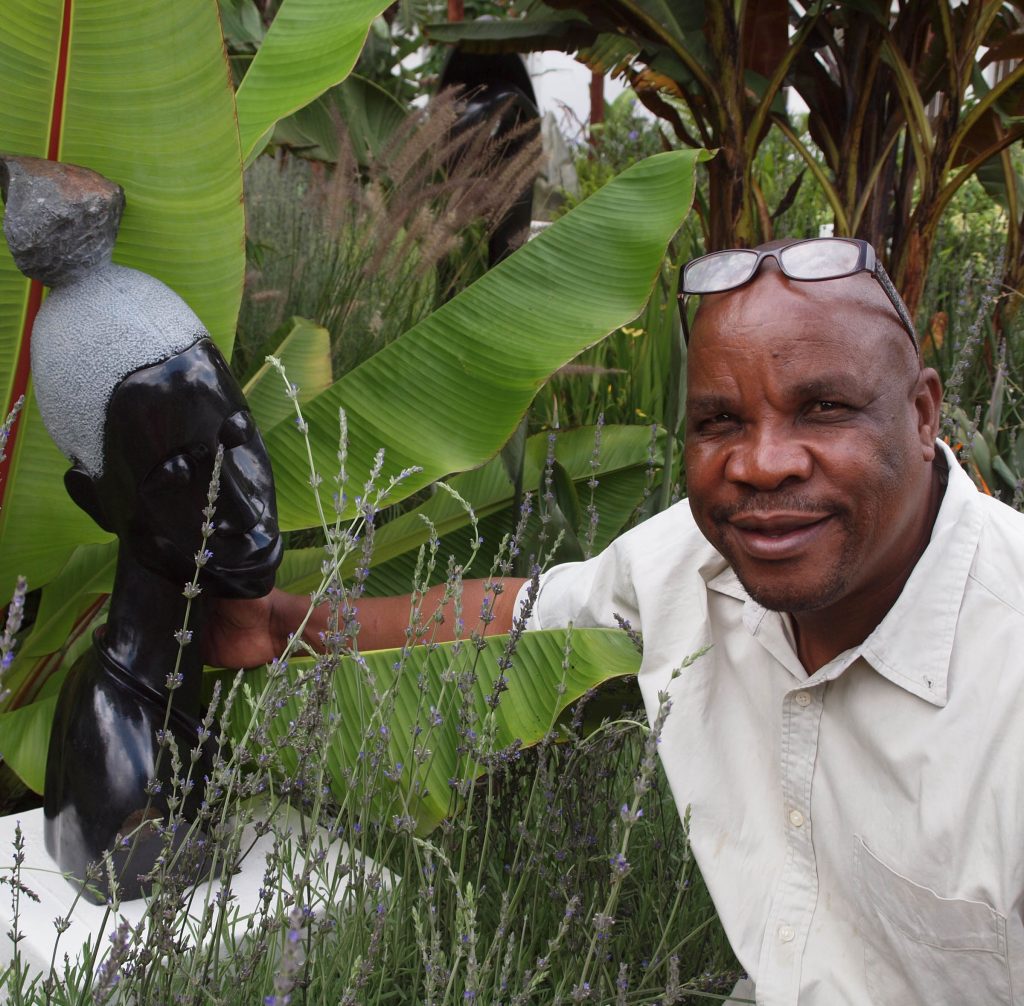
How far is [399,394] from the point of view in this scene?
2.39 m

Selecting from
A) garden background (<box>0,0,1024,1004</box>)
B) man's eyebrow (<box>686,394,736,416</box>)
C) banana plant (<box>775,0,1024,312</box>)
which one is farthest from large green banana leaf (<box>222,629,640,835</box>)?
banana plant (<box>775,0,1024,312</box>)

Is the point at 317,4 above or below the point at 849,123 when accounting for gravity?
above

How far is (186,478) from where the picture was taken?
1.71 m

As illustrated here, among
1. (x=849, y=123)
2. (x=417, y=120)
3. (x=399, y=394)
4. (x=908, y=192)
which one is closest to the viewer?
(x=399, y=394)

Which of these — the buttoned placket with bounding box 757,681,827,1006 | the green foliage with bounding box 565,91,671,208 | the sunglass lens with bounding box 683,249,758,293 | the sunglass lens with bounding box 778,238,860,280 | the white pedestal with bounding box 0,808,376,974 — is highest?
the sunglass lens with bounding box 778,238,860,280

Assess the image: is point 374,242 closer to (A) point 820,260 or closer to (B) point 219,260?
(B) point 219,260

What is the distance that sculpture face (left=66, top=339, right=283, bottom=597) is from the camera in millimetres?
1667

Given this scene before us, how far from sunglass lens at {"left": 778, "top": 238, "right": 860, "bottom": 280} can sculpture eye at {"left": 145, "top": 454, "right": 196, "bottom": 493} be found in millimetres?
906

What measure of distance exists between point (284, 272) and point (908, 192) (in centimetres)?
310

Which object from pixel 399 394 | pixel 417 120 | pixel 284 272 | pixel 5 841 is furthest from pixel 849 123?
pixel 5 841

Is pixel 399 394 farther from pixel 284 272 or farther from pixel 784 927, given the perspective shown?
pixel 284 272

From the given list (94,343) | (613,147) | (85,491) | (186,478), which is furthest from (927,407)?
(613,147)

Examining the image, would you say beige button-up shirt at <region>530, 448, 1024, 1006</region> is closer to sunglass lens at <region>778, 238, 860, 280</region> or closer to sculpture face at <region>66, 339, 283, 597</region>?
sunglass lens at <region>778, 238, 860, 280</region>

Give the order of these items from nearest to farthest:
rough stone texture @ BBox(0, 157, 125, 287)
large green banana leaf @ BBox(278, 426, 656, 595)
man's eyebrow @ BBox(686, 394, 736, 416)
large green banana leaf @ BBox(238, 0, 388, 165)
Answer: man's eyebrow @ BBox(686, 394, 736, 416) < rough stone texture @ BBox(0, 157, 125, 287) < large green banana leaf @ BBox(238, 0, 388, 165) < large green banana leaf @ BBox(278, 426, 656, 595)
